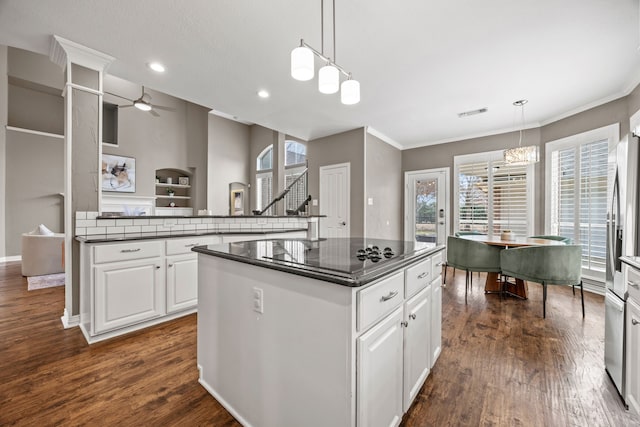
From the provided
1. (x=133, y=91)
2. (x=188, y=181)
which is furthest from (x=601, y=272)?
(x=133, y=91)

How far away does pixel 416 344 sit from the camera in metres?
1.49

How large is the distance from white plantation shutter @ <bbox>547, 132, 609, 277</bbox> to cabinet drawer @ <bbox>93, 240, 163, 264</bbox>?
217 inches

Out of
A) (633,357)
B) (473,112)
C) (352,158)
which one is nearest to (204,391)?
(633,357)

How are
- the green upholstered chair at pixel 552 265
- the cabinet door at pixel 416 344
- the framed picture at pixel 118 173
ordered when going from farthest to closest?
the framed picture at pixel 118 173 < the green upholstered chair at pixel 552 265 < the cabinet door at pixel 416 344

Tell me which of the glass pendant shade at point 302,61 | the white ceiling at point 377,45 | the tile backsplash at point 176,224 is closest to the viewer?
the glass pendant shade at point 302,61

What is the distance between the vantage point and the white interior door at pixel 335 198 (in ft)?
16.8

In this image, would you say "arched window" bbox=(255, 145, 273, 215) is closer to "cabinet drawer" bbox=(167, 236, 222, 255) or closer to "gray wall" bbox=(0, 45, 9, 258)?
"gray wall" bbox=(0, 45, 9, 258)

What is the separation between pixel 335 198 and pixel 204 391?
4.06m

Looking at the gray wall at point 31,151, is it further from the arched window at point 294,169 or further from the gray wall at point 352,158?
the gray wall at point 352,158

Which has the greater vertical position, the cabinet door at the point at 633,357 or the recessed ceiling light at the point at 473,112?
the recessed ceiling light at the point at 473,112

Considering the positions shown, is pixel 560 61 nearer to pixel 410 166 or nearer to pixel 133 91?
pixel 410 166

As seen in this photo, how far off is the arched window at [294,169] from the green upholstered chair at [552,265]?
18.5 feet

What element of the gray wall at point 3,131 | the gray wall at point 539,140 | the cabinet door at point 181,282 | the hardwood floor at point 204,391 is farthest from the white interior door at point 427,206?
the gray wall at point 3,131

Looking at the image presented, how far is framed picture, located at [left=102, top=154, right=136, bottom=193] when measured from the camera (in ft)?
21.0
